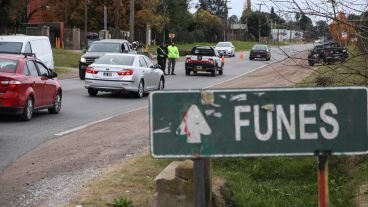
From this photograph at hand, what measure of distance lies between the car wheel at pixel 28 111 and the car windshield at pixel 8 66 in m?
0.77

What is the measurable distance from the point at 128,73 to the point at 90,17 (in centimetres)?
5303

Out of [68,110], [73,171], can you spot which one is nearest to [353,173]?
[73,171]

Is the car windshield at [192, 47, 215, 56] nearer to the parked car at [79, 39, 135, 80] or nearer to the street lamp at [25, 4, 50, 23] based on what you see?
the parked car at [79, 39, 135, 80]

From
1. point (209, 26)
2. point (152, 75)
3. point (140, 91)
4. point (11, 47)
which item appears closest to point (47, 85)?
point (140, 91)

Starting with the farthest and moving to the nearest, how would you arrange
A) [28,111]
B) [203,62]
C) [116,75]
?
[203,62] → [116,75] → [28,111]

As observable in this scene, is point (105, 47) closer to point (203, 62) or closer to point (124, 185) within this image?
point (203, 62)

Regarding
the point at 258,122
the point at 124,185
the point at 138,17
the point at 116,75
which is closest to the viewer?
the point at 258,122

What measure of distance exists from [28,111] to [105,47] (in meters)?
16.4

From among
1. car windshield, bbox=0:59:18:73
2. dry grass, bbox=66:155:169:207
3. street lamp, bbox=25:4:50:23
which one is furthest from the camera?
street lamp, bbox=25:4:50:23

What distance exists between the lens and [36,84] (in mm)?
15203

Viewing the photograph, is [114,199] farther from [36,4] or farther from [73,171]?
[36,4]

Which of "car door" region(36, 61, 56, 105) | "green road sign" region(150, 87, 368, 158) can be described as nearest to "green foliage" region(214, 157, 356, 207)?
"green road sign" region(150, 87, 368, 158)

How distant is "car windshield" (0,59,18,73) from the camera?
1469cm

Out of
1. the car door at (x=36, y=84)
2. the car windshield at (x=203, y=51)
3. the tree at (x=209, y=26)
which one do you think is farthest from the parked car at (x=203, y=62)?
the tree at (x=209, y=26)
